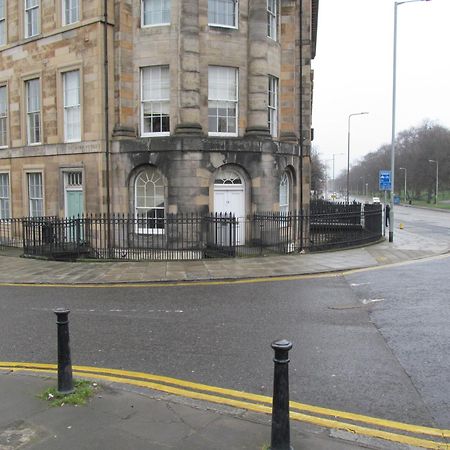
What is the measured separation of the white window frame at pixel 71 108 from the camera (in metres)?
19.1

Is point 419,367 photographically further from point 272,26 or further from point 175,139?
point 272,26

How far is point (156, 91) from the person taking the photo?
18203 millimetres

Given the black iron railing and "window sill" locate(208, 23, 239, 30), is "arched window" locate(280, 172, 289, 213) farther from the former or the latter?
"window sill" locate(208, 23, 239, 30)

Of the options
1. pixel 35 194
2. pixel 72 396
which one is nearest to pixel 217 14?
pixel 35 194

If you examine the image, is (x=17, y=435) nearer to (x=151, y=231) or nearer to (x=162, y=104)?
(x=151, y=231)

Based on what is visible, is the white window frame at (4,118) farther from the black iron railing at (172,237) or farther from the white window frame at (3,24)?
the black iron railing at (172,237)

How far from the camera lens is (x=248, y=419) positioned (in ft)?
14.3

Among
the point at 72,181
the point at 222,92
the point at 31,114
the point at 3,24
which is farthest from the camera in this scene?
the point at 3,24

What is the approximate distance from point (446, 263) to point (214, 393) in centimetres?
1196

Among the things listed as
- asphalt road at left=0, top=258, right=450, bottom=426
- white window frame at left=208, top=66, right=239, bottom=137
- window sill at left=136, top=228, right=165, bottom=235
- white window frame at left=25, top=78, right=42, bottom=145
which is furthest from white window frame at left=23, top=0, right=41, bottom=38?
asphalt road at left=0, top=258, right=450, bottom=426

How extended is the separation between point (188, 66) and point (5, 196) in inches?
439

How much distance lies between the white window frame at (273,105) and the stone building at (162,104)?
0.05 metres

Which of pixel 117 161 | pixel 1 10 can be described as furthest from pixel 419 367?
pixel 1 10

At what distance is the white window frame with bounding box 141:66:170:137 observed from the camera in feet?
59.2
